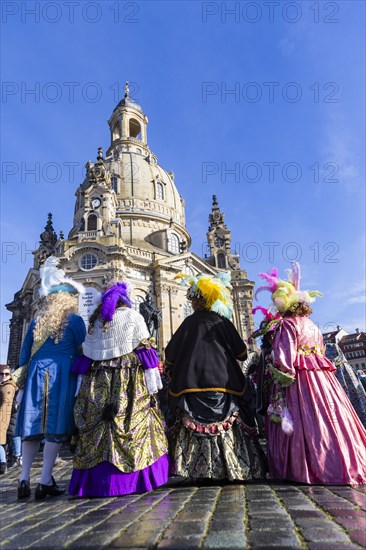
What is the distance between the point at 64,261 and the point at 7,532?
2939cm

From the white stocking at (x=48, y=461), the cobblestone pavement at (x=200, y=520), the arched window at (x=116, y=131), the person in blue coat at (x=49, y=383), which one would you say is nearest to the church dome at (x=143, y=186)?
the arched window at (x=116, y=131)

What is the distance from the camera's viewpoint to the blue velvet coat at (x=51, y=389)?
14.5 ft

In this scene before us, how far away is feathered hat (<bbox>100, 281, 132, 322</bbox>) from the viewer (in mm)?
4809

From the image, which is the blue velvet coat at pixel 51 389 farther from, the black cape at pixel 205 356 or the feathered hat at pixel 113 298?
the black cape at pixel 205 356

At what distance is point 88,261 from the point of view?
31.2m

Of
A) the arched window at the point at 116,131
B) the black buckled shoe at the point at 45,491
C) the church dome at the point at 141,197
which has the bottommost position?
the black buckled shoe at the point at 45,491

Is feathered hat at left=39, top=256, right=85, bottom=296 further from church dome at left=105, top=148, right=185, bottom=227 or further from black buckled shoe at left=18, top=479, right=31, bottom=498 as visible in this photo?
church dome at left=105, top=148, right=185, bottom=227

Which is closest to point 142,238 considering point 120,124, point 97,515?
point 120,124

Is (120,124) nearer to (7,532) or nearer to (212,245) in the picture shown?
(212,245)

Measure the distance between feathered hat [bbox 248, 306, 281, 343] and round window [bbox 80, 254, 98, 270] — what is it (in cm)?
2662

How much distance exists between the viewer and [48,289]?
5.31 m

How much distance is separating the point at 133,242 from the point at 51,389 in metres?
34.7

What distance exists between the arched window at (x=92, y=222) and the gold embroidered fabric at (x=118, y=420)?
3128 centimetres

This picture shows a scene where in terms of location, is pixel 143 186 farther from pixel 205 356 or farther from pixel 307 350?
pixel 307 350
